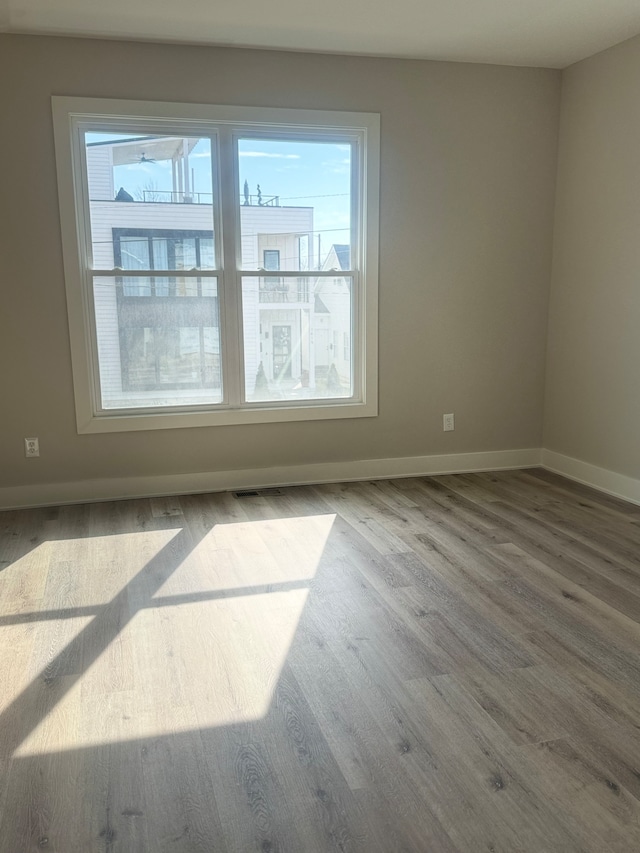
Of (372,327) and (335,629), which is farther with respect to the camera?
(372,327)

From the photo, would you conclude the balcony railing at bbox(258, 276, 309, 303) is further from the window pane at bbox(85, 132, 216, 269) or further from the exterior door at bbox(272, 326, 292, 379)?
the window pane at bbox(85, 132, 216, 269)

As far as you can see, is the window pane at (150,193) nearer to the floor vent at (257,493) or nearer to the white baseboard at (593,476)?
the floor vent at (257,493)

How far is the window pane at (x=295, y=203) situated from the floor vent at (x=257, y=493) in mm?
1413

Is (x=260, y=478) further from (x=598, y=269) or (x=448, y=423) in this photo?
(x=598, y=269)

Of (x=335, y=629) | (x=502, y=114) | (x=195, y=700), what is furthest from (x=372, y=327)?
(x=195, y=700)

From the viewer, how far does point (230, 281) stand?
4.26 meters

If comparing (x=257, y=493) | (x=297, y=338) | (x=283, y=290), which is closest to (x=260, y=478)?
(x=257, y=493)

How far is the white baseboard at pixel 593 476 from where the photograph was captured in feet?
13.7

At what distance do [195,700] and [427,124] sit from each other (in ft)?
12.2

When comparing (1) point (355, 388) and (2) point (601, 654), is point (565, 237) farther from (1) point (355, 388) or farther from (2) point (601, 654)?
(2) point (601, 654)

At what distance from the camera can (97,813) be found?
5.57ft

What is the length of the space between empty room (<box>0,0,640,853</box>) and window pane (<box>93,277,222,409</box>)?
2 centimetres

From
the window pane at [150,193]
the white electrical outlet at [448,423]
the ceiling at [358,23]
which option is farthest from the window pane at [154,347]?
the white electrical outlet at [448,423]

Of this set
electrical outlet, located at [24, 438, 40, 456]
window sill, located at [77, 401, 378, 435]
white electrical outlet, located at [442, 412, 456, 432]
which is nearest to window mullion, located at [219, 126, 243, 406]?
window sill, located at [77, 401, 378, 435]
